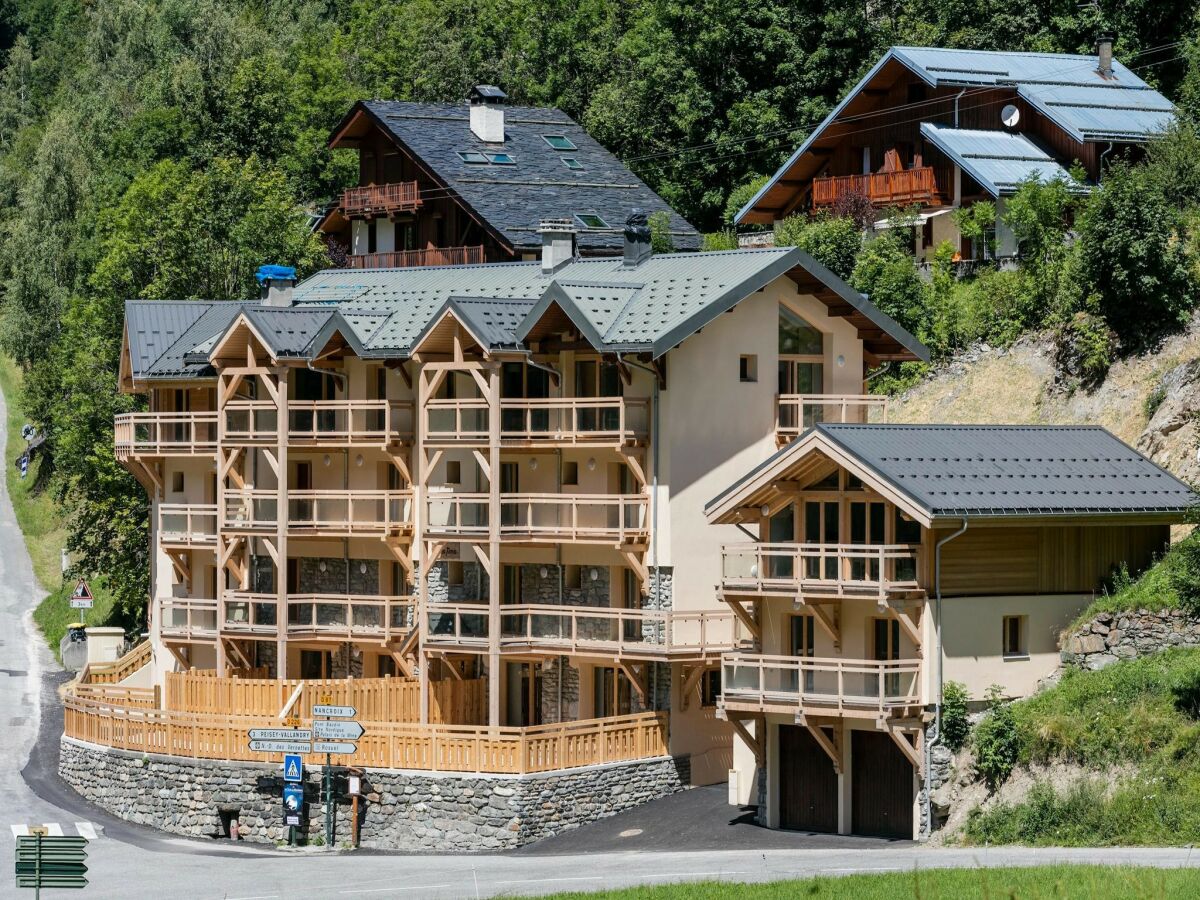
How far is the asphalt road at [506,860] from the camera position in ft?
133

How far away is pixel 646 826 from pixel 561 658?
689 centimetres

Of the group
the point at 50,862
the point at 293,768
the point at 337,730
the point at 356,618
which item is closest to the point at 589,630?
the point at 337,730

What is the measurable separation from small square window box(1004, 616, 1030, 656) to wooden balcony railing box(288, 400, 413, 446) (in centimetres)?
1740

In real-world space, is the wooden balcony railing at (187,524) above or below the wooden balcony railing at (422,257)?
below

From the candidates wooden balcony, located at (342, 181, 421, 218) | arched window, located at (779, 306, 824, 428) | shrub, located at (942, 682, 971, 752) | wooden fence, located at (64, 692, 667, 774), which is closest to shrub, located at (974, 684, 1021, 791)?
shrub, located at (942, 682, 971, 752)

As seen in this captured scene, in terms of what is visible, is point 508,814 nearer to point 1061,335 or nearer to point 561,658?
point 561,658

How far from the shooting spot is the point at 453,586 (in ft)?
188

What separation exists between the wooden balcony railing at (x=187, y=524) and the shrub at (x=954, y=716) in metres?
24.5

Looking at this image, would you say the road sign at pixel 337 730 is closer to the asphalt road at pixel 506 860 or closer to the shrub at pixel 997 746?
the asphalt road at pixel 506 860

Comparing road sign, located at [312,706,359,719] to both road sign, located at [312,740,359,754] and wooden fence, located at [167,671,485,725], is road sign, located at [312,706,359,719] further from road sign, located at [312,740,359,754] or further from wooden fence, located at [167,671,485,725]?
wooden fence, located at [167,671,485,725]

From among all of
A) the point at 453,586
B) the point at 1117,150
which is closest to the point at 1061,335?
the point at 1117,150

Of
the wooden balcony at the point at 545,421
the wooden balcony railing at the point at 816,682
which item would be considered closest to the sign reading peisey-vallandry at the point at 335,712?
the wooden balcony at the point at 545,421

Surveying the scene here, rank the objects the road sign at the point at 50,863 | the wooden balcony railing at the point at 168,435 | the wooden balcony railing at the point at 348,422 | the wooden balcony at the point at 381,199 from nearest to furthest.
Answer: the road sign at the point at 50,863
the wooden balcony railing at the point at 348,422
the wooden balcony railing at the point at 168,435
the wooden balcony at the point at 381,199

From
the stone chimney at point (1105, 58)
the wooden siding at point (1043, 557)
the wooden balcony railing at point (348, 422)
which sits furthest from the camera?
the stone chimney at point (1105, 58)
